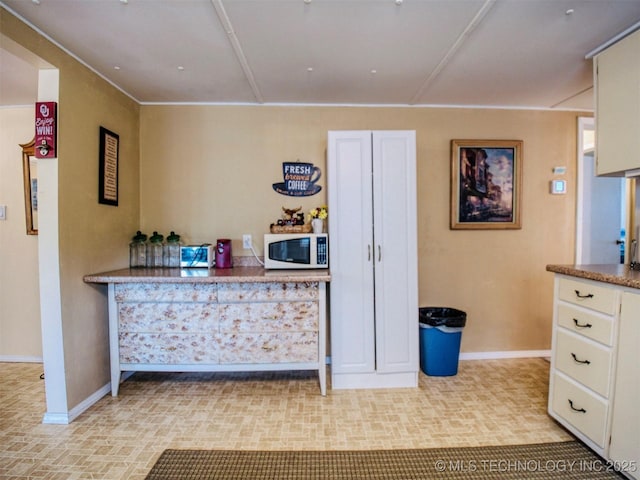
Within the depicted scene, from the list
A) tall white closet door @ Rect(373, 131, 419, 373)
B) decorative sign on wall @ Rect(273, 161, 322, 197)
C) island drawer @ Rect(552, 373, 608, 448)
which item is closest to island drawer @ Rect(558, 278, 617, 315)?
island drawer @ Rect(552, 373, 608, 448)

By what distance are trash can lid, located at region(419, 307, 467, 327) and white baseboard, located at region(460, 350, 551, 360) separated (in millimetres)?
487

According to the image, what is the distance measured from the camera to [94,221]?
227 centimetres

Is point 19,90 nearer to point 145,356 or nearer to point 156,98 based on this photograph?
point 156,98

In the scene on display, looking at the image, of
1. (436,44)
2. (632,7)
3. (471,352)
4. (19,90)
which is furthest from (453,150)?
(19,90)

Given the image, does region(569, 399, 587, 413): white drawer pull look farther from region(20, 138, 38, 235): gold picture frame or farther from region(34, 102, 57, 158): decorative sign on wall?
region(20, 138, 38, 235): gold picture frame

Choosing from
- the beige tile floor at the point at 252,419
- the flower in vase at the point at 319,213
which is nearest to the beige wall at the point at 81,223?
the beige tile floor at the point at 252,419

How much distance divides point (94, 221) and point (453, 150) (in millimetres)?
3024

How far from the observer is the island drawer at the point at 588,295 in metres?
1.57

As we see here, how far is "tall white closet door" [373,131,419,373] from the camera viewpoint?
7.77 ft

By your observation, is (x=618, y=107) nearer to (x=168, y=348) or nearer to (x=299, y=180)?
(x=299, y=180)

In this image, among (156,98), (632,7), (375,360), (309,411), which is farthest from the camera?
(156,98)

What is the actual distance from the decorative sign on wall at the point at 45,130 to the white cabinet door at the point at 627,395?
3.30m

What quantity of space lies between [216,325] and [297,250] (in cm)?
82

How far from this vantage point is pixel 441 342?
2.58m
